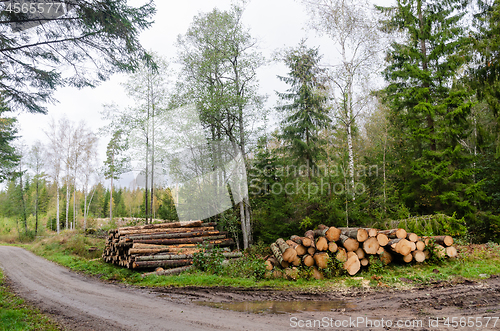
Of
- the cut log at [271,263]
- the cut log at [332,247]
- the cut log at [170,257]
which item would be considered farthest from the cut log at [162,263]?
the cut log at [332,247]

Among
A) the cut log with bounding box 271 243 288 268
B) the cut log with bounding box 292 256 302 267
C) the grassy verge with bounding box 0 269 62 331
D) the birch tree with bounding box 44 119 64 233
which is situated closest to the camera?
the grassy verge with bounding box 0 269 62 331

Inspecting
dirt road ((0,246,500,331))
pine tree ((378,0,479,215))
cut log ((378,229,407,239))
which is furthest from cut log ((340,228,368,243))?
pine tree ((378,0,479,215))

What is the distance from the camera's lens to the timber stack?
288 inches

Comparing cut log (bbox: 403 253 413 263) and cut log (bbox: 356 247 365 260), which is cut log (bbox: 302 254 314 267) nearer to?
cut log (bbox: 356 247 365 260)

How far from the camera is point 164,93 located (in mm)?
17156

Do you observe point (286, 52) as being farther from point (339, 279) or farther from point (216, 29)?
point (339, 279)

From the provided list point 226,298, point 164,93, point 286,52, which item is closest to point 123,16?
point 226,298

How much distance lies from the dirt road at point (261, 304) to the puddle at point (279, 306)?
7 centimetres

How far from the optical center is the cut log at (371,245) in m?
7.42

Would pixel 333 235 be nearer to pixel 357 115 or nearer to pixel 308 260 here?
pixel 308 260

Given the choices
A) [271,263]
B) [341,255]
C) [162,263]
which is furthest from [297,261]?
[162,263]

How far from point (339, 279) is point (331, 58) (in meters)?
9.98

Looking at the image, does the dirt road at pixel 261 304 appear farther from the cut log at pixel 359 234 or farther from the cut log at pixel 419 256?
the cut log at pixel 359 234

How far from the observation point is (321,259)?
7.52 meters
